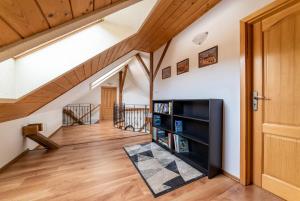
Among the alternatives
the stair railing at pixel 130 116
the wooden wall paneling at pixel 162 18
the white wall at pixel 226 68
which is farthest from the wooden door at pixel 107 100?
→ the white wall at pixel 226 68

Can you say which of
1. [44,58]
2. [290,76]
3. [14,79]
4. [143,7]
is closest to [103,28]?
[143,7]

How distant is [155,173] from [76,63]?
175 centimetres

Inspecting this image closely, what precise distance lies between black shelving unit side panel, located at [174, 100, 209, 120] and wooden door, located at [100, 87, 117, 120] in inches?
229

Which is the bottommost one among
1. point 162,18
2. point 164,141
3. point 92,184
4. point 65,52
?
point 92,184

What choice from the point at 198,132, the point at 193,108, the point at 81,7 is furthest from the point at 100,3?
the point at 198,132

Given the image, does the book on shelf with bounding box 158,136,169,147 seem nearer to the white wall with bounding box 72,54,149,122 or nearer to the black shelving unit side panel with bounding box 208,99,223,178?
the black shelving unit side panel with bounding box 208,99,223,178

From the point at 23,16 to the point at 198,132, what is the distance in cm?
240

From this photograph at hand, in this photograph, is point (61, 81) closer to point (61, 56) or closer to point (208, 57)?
point (61, 56)

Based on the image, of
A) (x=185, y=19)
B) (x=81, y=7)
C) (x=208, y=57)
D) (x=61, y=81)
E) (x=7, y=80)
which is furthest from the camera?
(x=185, y=19)

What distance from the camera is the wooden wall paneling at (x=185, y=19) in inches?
81.6

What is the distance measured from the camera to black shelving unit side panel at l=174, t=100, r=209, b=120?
2.26m

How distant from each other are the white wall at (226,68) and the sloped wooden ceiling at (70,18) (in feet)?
0.81

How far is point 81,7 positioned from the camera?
0.78 m

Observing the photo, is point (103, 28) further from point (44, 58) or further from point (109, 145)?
point (109, 145)
